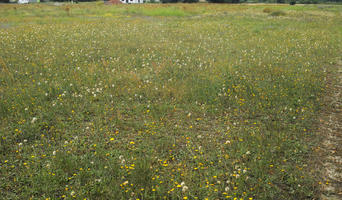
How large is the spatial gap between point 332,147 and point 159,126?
13.2 ft

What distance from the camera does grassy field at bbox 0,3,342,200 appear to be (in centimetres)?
466

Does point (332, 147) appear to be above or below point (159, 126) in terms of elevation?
below

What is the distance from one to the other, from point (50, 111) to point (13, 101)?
1.45 m

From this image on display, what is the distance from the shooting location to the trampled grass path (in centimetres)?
457

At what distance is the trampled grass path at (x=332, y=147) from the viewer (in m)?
4.57

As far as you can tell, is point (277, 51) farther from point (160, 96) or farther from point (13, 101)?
point (13, 101)

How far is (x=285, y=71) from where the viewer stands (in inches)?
412

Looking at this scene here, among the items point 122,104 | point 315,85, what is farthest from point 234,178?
point 315,85

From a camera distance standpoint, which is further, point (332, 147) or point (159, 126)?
point (159, 126)

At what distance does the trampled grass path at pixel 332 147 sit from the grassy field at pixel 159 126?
0.73ft

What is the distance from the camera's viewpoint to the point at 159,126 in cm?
664

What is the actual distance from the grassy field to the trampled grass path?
22 centimetres

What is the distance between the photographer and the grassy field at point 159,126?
4.66 metres

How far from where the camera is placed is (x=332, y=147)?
5781 mm
